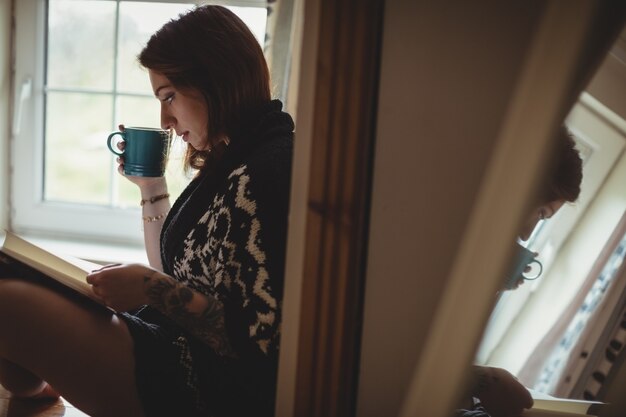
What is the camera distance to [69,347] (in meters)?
1.05

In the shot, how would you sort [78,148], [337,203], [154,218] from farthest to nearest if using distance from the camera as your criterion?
1. [78,148]
2. [154,218]
3. [337,203]

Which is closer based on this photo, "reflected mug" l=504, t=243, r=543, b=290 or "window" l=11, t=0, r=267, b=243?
"reflected mug" l=504, t=243, r=543, b=290

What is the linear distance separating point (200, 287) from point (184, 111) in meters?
0.33

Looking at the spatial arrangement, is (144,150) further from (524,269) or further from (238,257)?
(524,269)

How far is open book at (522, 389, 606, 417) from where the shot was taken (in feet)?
2.53

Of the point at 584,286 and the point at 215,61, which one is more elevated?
the point at 215,61

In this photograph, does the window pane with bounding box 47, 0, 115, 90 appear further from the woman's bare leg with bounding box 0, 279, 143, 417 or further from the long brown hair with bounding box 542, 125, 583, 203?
the long brown hair with bounding box 542, 125, 583, 203

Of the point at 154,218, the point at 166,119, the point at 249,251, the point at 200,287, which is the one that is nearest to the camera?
the point at 249,251

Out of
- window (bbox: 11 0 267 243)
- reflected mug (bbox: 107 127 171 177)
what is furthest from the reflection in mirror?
window (bbox: 11 0 267 243)

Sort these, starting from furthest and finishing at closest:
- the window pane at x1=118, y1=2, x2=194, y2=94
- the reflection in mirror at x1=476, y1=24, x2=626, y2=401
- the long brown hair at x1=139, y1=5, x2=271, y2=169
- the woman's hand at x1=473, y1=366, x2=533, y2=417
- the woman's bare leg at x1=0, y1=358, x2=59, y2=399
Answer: the window pane at x1=118, y1=2, x2=194, y2=94, the woman's bare leg at x1=0, y1=358, x2=59, y2=399, the long brown hair at x1=139, y1=5, x2=271, y2=169, the woman's hand at x1=473, y1=366, x2=533, y2=417, the reflection in mirror at x1=476, y1=24, x2=626, y2=401

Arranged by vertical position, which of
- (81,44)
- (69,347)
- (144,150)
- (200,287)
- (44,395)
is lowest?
(44,395)

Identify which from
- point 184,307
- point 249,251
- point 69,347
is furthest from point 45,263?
point 249,251

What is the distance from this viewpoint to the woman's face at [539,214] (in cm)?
73

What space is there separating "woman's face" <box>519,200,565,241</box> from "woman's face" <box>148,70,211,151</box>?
0.66m
